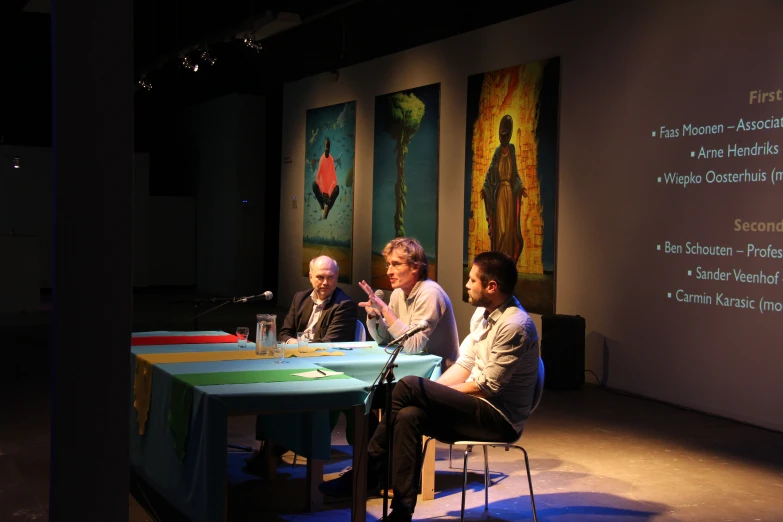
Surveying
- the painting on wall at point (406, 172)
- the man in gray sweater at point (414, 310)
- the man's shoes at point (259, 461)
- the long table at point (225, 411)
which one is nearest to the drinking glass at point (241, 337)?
the long table at point (225, 411)

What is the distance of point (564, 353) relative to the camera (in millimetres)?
7633

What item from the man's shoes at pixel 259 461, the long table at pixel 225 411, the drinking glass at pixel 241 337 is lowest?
the man's shoes at pixel 259 461

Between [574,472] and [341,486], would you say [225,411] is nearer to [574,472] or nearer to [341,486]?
[341,486]

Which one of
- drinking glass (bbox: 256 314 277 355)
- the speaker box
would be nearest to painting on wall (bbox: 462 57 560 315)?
the speaker box

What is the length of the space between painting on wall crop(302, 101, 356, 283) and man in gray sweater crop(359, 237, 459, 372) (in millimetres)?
6756

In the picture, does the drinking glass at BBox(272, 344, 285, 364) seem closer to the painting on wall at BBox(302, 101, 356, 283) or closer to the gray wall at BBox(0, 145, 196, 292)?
the painting on wall at BBox(302, 101, 356, 283)

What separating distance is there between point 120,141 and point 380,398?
6.73 ft

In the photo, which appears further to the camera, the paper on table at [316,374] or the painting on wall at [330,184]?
the painting on wall at [330,184]

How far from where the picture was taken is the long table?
3.54 m

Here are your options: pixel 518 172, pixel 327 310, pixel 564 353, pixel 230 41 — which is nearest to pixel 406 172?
pixel 518 172

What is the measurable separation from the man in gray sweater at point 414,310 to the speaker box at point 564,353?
2.79 meters

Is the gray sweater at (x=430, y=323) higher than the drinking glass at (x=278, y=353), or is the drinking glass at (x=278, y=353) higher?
the gray sweater at (x=430, y=323)

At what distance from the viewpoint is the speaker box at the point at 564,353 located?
25.0ft

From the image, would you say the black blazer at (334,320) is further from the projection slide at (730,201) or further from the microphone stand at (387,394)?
the projection slide at (730,201)
